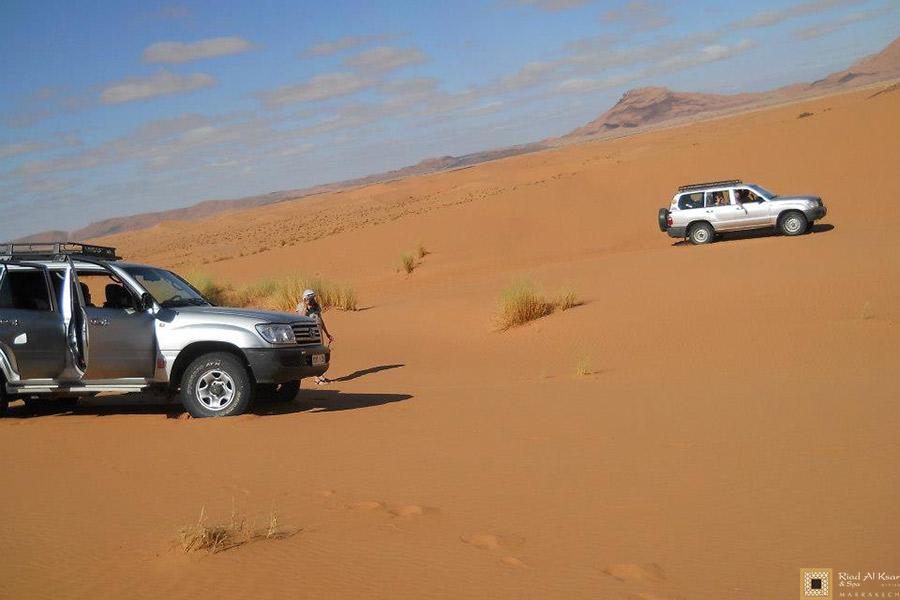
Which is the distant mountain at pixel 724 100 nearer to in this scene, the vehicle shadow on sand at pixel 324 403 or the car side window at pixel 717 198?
the car side window at pixel 717 198

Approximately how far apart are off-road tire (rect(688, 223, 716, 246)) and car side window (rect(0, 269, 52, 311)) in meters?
19.5

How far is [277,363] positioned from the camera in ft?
31.5

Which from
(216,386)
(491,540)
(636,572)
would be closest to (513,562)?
(491,540)

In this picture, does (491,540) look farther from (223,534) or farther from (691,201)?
(691,201)

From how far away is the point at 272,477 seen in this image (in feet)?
22.6

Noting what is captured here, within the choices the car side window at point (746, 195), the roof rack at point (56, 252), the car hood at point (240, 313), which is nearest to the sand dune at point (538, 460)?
the car hood at point (240, 313)

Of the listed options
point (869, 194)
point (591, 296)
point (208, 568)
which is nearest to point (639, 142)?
point (869, 194)

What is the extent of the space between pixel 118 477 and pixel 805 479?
5182 millimetres

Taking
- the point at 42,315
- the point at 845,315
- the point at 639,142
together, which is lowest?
the point at 845,315

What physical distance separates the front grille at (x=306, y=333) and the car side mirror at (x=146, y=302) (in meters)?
1.56

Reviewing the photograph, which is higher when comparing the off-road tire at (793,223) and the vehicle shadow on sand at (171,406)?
the off-road tire at (793,223)

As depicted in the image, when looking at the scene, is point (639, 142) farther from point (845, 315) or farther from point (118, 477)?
point (118, 477)

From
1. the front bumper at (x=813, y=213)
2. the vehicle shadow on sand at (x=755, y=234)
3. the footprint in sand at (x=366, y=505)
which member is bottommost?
the footprint in sand at (x=366, y=505)

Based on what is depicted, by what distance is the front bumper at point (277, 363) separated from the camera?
31.4 feet
